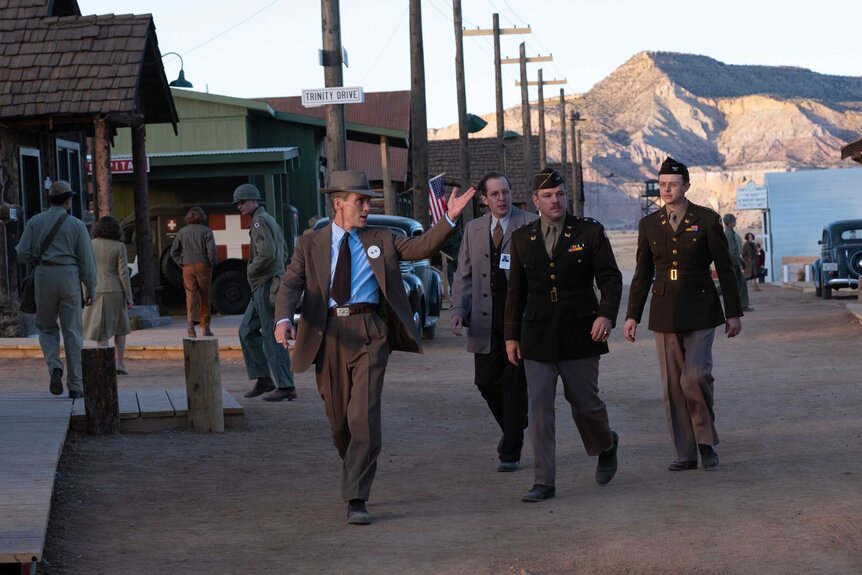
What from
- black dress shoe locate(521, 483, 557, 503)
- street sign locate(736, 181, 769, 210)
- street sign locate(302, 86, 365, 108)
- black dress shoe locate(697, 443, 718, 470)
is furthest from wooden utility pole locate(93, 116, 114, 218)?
street sign locate(736, 181, 769, 210)

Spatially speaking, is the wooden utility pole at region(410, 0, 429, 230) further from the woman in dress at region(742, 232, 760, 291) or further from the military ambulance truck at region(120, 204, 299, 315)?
the woman in dress at region(742, 232, 760, 291)

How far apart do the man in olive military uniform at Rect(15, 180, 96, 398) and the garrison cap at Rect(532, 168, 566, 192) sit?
5340 mm

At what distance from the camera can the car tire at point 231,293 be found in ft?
83.6

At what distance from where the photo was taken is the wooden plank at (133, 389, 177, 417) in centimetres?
1117

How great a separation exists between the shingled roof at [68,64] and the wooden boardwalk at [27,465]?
8.66 meters

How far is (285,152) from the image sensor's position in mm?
28125

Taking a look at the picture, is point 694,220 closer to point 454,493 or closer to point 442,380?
point 454,493

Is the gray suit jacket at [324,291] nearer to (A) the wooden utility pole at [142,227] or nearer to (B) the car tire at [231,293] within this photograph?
(A) the wooden utility pole at [142,227]

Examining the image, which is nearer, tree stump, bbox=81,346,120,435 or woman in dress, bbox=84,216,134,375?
tree stump, bbox=81,346,120,435

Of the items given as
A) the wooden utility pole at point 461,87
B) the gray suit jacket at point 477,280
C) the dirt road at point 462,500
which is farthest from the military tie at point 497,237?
the wooden utility pole at point 461,87

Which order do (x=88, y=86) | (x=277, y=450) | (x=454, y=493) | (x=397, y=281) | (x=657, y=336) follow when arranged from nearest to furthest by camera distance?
(x=397, y=281) → (x=454, y=493) → (x=657, y=336) → (x=277, y=450) → (x=88, y=86)

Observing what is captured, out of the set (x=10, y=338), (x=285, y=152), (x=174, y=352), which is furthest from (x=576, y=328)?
(x=285, y=152)

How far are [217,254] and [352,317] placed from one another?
60.1 ft

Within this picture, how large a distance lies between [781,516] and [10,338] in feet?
45.5
